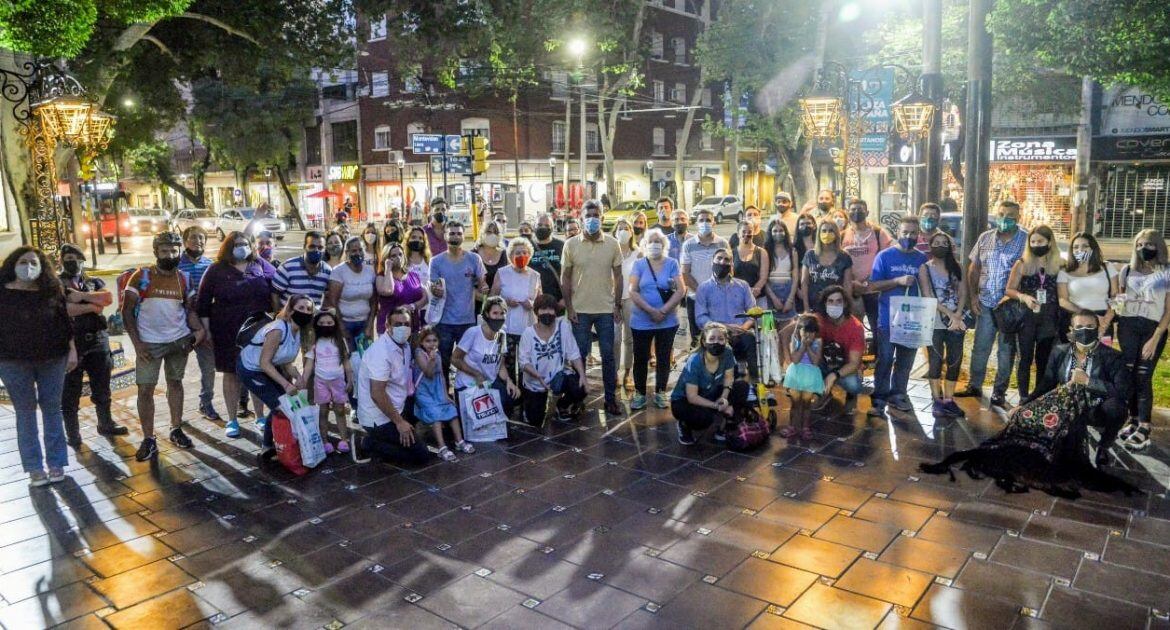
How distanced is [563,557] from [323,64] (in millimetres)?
13701

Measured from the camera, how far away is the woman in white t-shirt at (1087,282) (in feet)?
22.4

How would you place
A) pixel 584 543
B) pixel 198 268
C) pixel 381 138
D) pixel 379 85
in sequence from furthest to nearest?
pixel 381 138 < pixel 379 85 < pixel 198 268 < pixel 584 543

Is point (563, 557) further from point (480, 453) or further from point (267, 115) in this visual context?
Result: point (267, 115)

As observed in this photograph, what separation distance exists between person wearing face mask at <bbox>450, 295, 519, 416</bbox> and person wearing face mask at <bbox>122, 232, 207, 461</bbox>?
7.31 ft

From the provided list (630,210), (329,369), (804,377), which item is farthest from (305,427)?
(630,210)

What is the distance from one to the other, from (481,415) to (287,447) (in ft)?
5.05

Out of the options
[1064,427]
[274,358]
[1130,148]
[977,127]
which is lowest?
[1064,427]

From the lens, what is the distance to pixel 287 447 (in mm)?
6367

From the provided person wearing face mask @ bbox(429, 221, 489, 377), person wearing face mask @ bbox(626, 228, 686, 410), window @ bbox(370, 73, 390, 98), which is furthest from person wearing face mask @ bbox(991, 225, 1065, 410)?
window @ bbox(370, 73, 390, 98)

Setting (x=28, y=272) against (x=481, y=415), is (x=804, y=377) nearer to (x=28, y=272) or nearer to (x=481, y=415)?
(x=481, y=415)

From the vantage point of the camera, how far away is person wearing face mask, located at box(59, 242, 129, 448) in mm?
6887

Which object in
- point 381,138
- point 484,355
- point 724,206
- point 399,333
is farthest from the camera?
point 381,138

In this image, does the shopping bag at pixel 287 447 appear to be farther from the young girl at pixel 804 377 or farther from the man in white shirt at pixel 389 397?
the young girl at pixel 804 377

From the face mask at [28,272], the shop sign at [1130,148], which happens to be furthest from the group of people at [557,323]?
the shop sign at [1130,148]
